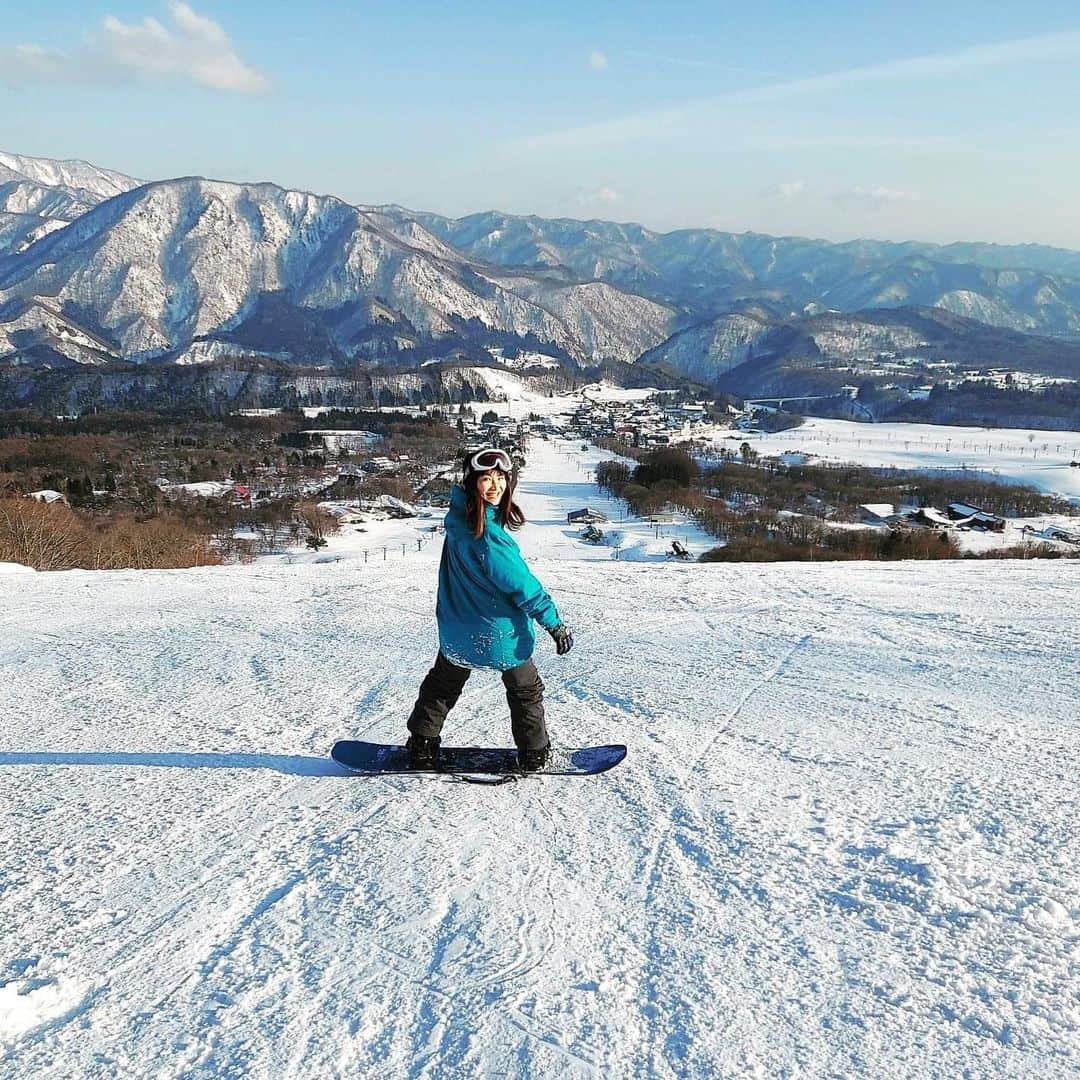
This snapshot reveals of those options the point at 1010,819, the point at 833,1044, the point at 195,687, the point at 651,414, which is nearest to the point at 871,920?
the point at 833,1044

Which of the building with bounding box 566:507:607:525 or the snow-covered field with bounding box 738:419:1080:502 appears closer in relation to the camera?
the building with bounding box 566:507:607:525

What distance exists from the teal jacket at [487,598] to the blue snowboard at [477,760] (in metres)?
0.52

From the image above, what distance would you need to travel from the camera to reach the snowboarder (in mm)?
3211

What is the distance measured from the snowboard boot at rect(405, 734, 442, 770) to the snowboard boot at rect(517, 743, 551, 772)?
1.33 ft

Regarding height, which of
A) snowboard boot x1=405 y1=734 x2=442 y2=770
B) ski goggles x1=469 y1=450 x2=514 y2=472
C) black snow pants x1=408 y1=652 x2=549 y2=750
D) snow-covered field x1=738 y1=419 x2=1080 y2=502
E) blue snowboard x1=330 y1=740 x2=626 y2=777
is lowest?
snow-covered field x1=738 y1=419 x2=1080 y2=502

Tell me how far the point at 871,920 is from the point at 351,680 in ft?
11.7

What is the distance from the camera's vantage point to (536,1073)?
179 cm

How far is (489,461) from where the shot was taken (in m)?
3.24

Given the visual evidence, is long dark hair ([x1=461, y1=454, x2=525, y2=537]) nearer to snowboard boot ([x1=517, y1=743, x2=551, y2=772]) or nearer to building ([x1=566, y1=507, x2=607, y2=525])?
snowboard boot ([x1=517, y1=743, x2=551, y2=772])

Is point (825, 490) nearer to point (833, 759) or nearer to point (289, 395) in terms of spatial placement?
point (833, 759)

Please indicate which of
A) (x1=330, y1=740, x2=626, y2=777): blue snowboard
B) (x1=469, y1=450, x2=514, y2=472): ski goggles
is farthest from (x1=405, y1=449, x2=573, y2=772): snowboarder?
(x1=330, y1=740, x2=626, y2=777): blue snowboard

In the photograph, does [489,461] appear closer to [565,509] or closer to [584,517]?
[584,517]

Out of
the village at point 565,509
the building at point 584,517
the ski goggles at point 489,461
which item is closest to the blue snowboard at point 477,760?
the ski goggles at point 489,461

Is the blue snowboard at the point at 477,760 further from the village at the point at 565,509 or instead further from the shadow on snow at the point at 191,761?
the village at the point at 565,509
